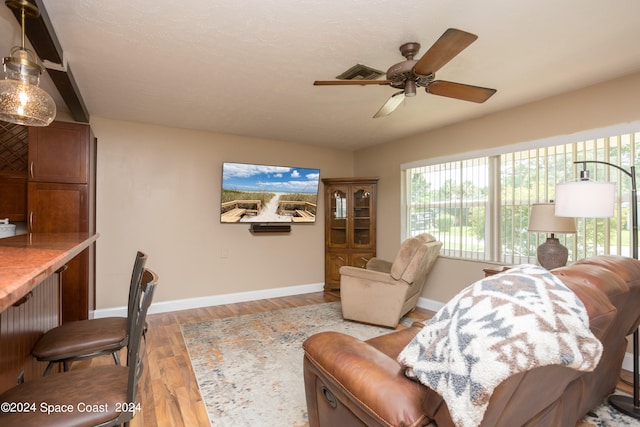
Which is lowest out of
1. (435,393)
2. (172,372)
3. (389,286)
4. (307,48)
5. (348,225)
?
(172,372)

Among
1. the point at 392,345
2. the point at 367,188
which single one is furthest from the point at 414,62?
the point at 367,188

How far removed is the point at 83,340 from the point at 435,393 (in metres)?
1.64

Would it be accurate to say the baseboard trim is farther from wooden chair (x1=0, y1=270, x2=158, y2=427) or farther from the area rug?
wooden chair (x1=0, y1=270, x2=158, y2=427)

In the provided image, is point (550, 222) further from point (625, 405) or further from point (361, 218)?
point (361, 218)

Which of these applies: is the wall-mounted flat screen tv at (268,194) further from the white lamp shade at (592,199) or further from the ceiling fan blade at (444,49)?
the white lamp shade at (592,199)

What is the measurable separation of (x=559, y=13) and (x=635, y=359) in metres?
2.11

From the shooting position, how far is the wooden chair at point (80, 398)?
3.13 ft

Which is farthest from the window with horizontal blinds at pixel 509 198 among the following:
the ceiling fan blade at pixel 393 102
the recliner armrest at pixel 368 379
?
the recliner armrest at pixel 368 379

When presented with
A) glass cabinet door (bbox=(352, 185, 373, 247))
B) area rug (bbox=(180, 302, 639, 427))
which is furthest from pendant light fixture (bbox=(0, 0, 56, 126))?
glass cabinet door (bbox=(352, 185, 373, 247))

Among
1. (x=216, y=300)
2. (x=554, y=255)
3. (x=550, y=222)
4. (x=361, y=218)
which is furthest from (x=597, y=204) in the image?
(x=216, y=300)

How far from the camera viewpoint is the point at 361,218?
509 centimetres

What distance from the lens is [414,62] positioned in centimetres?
189

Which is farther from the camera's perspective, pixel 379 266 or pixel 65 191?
pixel 379 266

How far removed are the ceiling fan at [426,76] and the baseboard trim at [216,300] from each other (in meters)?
3.36
